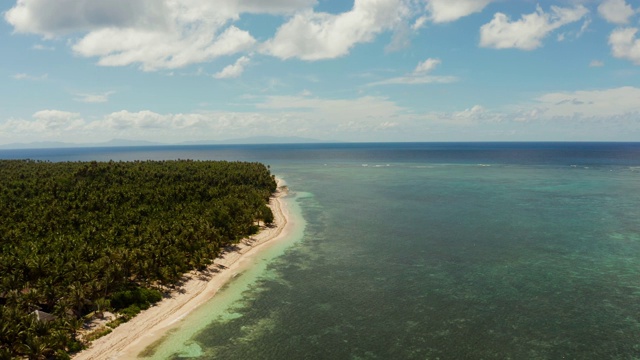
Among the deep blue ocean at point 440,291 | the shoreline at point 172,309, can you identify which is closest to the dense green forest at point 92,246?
the shoreline at point 172,309

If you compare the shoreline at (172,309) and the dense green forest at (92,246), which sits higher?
the dense green forest at (92,246)

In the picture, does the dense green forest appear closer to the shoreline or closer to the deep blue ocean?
the shoreline

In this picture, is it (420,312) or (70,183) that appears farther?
(70,183)

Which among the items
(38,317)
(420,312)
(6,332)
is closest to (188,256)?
(38,317)

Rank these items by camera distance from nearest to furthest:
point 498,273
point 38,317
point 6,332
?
point 6,332 → point 38,317 → point 498,273

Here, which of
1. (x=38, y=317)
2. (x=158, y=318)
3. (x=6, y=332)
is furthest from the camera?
(x=158, y=318)

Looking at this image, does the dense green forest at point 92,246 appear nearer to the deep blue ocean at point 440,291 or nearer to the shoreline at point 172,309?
the shoreline at point 172,309

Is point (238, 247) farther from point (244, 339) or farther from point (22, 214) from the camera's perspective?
point (22, 214)
